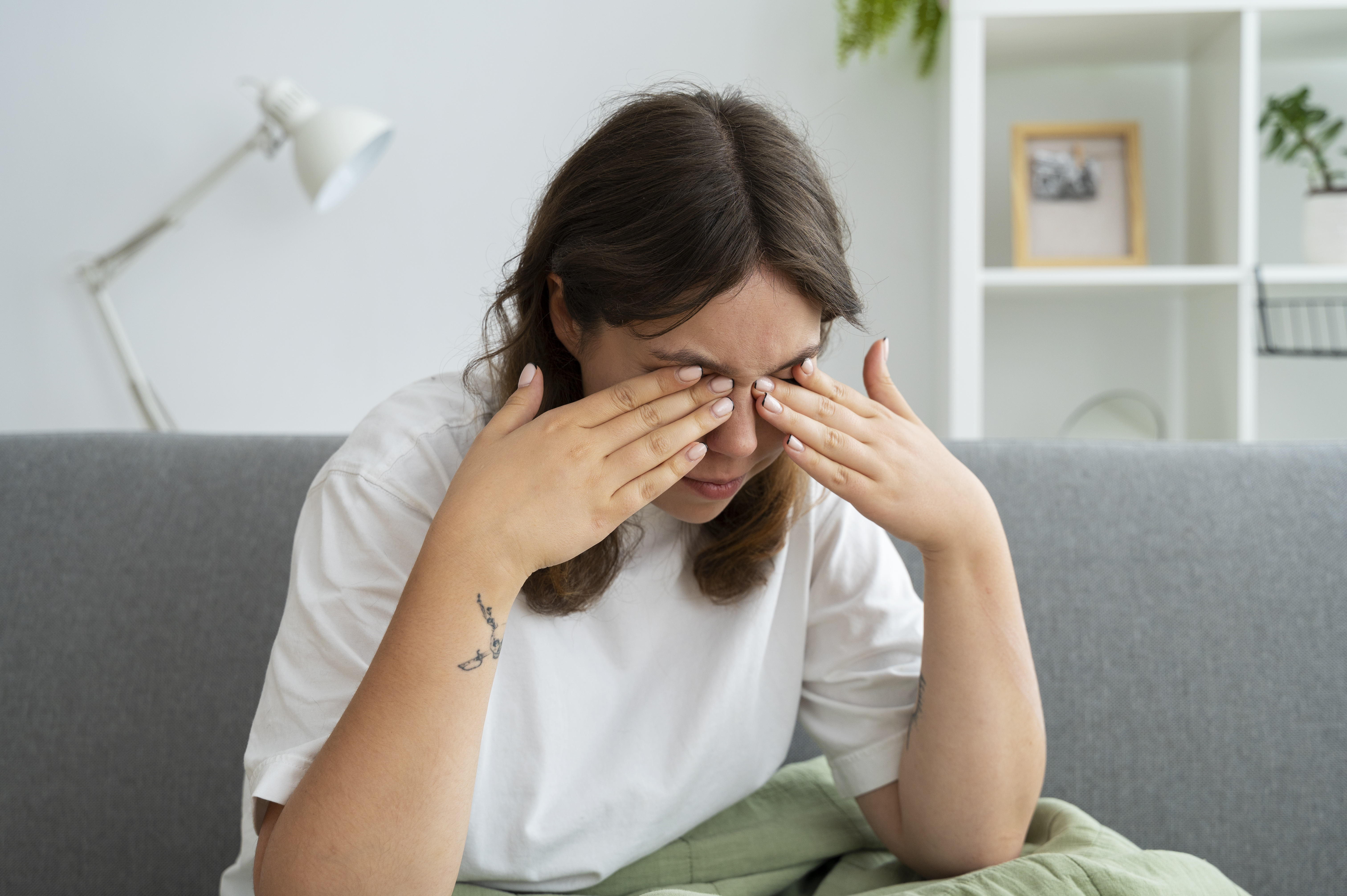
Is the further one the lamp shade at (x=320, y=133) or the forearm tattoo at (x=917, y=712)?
the lamp shade at (x=320, y=133)

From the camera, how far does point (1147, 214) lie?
1.96 meters

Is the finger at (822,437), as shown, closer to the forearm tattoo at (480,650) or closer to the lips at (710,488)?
the lips at (710,488)

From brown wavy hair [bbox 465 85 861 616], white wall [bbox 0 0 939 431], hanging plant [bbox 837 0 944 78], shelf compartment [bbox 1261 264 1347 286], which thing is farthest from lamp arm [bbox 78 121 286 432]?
shelf compartment [bbox 1261 264 1347 286]

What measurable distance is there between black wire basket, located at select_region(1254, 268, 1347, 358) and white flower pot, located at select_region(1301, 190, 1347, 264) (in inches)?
4.4

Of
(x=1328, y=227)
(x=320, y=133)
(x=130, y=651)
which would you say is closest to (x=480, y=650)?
(x=130, y=651)

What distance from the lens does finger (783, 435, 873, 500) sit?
32.2 inches

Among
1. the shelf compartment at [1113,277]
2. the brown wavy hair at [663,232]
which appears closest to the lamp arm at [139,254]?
the brown wavy hair at [663,232]

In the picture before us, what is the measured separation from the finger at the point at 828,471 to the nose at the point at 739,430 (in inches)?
1.5

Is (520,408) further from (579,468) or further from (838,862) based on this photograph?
(838,862)

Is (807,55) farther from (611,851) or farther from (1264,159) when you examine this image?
(611,851)

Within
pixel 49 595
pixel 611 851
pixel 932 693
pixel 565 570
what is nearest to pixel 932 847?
pixel 932 693

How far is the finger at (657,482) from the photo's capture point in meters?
0.78

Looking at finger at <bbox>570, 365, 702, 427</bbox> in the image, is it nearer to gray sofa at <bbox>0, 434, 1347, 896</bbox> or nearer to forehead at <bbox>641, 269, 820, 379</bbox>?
forehead at <bbox>641, 269, 820, 379</bbox>

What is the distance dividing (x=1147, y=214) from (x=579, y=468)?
1654 millimetres
